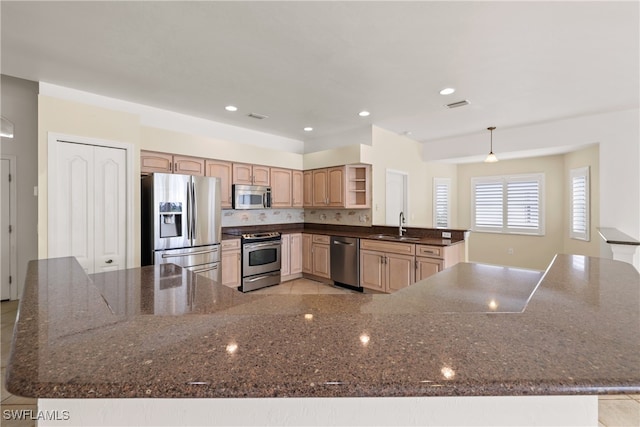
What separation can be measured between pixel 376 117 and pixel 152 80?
2919 millimetres

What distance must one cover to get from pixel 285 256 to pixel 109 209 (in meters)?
2.65

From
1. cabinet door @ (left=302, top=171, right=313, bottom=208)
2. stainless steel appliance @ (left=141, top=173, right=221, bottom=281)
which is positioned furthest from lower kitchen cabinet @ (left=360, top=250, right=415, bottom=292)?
stainless steel appliance @ (left=141, top=173, right=221, bottom=281)

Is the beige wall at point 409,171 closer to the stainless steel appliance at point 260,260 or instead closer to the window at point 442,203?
the window at point 442,203

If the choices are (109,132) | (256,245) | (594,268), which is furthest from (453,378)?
(256,245)

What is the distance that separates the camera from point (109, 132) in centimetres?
317

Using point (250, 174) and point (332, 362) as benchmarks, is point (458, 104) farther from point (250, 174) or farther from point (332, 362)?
point (332, 362)

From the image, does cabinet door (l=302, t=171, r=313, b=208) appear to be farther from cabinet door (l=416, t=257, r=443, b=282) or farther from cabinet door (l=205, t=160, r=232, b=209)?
cabinet door (l=416, t=257, r=443, b=282)

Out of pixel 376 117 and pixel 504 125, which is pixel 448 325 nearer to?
pixel 376 117

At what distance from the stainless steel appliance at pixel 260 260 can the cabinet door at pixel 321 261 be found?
0.64 meters

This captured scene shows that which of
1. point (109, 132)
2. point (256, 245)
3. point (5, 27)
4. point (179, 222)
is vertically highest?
point (5, 27)

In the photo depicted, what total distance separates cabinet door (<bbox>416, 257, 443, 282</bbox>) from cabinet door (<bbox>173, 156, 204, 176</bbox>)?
3.30 meters

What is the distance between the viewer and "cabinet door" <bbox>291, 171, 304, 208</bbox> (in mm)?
5434

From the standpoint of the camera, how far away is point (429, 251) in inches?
145

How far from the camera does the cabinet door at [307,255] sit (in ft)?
17.0
